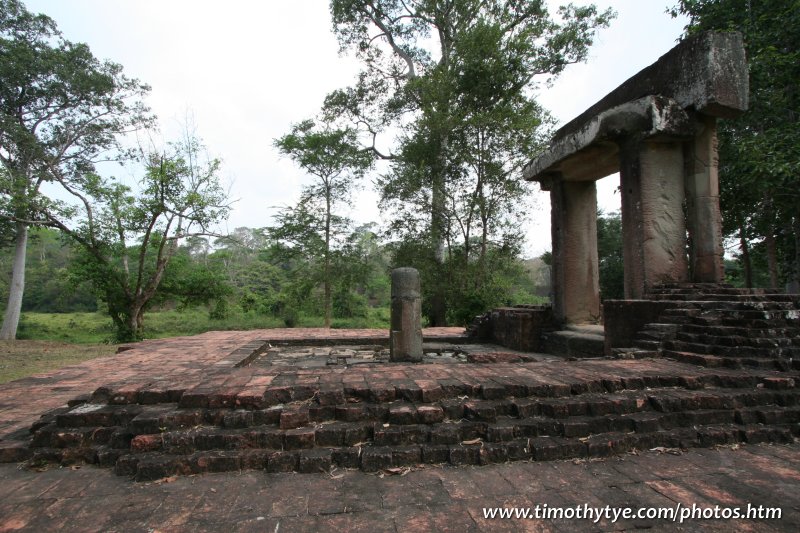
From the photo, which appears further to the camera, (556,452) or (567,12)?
(567,12)

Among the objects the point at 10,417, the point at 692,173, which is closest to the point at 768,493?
the point at 692,173

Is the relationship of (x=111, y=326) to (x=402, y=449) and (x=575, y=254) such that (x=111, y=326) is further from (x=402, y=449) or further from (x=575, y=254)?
(x=402, y=449)

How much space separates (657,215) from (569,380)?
2.85m

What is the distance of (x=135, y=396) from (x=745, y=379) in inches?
168

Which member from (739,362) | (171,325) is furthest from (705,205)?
(171,325)

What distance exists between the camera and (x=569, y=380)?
2930 mm

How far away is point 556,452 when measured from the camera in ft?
7.74

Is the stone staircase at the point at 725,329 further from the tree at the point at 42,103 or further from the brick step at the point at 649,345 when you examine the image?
the tree at the point at 42,103

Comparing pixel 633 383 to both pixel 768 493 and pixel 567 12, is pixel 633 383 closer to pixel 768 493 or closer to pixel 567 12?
pixel 768 493

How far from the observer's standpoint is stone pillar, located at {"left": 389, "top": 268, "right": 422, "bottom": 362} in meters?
4.80

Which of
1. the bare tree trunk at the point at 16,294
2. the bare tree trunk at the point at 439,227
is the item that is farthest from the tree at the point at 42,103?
the bare tree trunk at the point at 439,227

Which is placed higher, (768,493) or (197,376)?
(197,376)

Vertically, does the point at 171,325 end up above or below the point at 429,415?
below

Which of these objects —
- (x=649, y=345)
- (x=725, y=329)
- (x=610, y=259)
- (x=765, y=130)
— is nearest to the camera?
(x=725, y=329)
